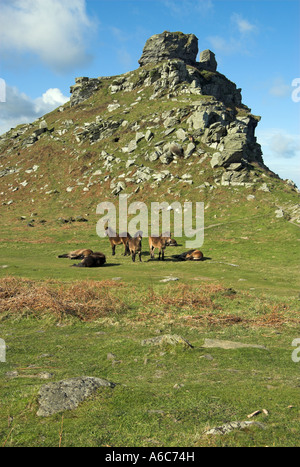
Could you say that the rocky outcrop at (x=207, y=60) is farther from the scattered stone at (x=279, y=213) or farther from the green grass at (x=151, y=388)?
the green grass at (x=151, y=388)

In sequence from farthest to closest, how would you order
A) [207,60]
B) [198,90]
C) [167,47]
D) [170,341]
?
[207,60]
[167,47]
[198,90]
[170,341]

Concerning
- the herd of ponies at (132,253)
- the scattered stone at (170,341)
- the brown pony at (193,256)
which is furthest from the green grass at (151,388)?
the brown pony at (193,256)

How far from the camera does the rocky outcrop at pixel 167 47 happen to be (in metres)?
112

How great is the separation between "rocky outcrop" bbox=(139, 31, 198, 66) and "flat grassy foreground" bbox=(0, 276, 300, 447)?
109952 millimetres

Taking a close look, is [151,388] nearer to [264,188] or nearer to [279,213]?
[279,213]

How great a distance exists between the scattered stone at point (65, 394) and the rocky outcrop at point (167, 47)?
118766 mm

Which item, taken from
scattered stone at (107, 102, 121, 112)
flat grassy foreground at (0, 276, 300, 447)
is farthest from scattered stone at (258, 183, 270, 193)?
scattered stone at (107, 102, 121, 112)

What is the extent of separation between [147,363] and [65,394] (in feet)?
12.3

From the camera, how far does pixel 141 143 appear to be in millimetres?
75562

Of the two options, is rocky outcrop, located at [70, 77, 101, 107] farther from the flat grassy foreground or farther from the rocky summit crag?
the flat grassy foreground

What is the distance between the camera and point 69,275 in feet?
80.6

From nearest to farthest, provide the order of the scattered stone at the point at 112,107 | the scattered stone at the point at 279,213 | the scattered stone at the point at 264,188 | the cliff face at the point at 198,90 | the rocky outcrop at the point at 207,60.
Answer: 1. the scattered stone at the point at 279,213
2. the scattered stone at the point at 264,188
3. the cliff face at the point at 198,90
4. the scattered stone at the point at 112,107
5. the rocky outcrop at the point at 207,60

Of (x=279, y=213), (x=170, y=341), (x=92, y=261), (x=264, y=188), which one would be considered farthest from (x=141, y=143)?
(x=170, y=341)
